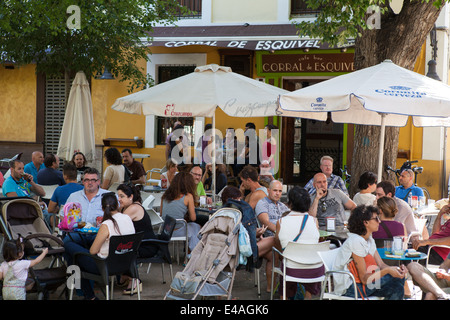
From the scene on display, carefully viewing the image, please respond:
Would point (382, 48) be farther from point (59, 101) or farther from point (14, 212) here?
point (59, 101)

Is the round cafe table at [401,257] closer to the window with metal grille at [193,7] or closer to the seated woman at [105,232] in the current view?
the seated woman at [105,232]

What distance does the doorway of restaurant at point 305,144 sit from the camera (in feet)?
53.5

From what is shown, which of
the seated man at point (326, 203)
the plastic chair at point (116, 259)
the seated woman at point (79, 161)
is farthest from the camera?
the seated woman at point (79, 161)

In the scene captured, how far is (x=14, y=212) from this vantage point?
791cm

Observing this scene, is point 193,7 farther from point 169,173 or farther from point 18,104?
point 169,173

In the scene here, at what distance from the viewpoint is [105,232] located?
6801 millimetres

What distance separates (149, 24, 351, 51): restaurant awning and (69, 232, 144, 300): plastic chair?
843 cm

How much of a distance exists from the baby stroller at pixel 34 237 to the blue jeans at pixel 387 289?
309 centimetres

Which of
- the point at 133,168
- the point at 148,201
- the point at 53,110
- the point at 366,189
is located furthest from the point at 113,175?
the point at 53,110

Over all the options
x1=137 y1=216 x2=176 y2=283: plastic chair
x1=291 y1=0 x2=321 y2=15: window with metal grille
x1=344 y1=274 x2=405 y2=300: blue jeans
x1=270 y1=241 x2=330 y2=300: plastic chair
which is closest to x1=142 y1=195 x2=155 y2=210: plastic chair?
x1=137 y1=216 x2=176 y2=283: plastic chair

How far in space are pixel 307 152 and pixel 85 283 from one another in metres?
10.5

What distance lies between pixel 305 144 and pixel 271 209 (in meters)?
8.77

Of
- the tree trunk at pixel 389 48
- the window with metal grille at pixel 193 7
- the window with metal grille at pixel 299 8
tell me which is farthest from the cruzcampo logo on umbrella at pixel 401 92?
the window with metal grille at pixel 193 7

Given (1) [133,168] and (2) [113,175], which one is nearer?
(2) [113,175]
